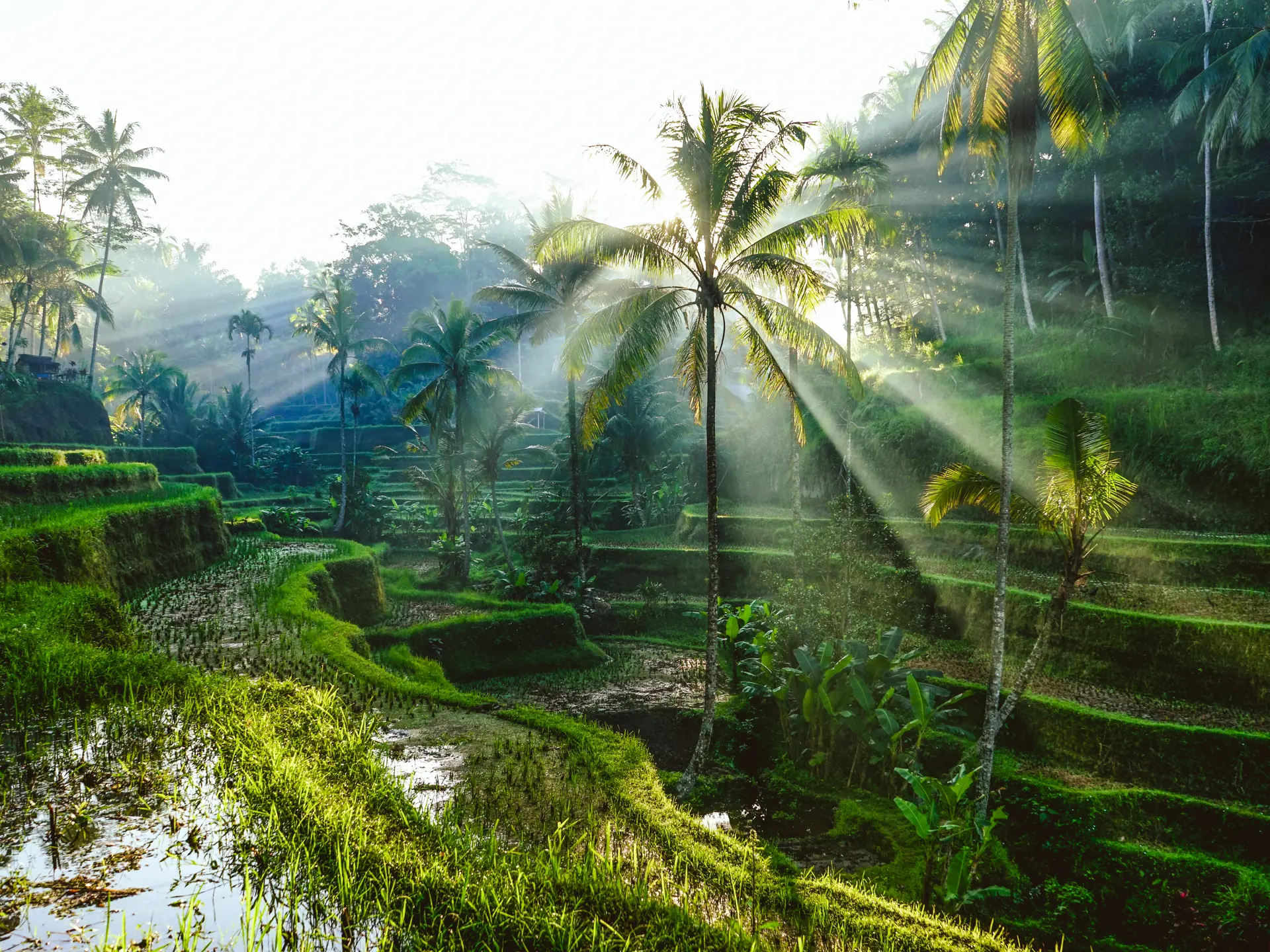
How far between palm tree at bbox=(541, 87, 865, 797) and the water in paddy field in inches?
224

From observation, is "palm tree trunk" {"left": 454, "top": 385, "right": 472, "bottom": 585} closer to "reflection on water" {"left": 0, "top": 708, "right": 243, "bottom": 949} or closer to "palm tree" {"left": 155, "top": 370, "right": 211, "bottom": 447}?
"reflection on water" {"left": 0, "top": 708, "right": 243, "bottom": 949}

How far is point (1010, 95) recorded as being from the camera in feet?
28.8

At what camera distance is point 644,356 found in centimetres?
997

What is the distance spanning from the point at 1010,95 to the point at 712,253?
4022 millimetres

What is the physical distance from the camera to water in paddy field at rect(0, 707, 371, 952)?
12.3 ft

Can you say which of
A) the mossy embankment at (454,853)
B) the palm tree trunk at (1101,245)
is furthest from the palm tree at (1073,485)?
the palm tree trunk at (1101,245)

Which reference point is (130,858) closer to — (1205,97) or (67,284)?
(1205,97)

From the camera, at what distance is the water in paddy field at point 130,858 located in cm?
375

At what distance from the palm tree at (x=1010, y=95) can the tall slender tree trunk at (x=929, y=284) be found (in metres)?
20.5

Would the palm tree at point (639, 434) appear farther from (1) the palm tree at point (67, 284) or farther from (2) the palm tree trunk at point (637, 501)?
(1) the palm tree at point (67, 284)

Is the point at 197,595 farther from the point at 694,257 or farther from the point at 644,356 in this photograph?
the point at 694,257

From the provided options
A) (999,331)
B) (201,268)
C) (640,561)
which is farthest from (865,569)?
(201,268)

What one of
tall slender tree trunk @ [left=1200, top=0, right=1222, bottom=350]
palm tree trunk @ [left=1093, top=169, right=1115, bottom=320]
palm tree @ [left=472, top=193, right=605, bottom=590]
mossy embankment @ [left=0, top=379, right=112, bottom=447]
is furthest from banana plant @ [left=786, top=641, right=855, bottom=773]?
mossy embankment @ [left=0, top=379, right=112, bottom=447]

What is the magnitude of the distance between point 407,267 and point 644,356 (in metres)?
51.5
